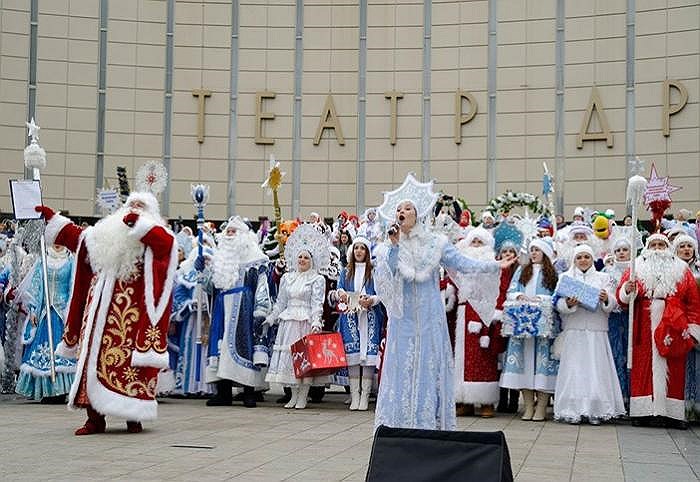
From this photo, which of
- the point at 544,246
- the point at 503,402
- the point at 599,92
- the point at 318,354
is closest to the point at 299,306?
the point at 318,354

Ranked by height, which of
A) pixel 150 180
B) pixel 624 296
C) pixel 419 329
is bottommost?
pixel 419 329

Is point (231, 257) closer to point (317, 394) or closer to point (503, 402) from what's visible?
point (317, 394)

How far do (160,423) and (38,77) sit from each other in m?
14.0

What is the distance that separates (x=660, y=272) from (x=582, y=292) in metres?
0.78

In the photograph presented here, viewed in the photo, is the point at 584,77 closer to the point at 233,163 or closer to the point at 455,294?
the point at 233,163

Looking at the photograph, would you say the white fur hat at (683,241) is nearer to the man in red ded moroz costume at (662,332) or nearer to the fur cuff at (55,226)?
the man in red ded moroz costume at (662,332)

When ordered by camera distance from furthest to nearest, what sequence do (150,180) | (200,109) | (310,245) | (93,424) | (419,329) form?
(200,109) < (310,245) < (150,180) < (93,424) < (419,329)

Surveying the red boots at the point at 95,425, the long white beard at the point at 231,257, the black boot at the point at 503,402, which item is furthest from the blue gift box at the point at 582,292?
the red boots at the point at 95,425

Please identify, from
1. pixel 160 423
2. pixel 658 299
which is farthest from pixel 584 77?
pixel 160 423

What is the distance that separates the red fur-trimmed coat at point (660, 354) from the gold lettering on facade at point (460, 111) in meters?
12.0

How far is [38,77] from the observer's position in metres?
22.2

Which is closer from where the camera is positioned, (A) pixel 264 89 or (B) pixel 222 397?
(B) pixel 222 397

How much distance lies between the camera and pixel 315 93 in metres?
22.7

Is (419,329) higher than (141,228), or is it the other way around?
(141,228)
